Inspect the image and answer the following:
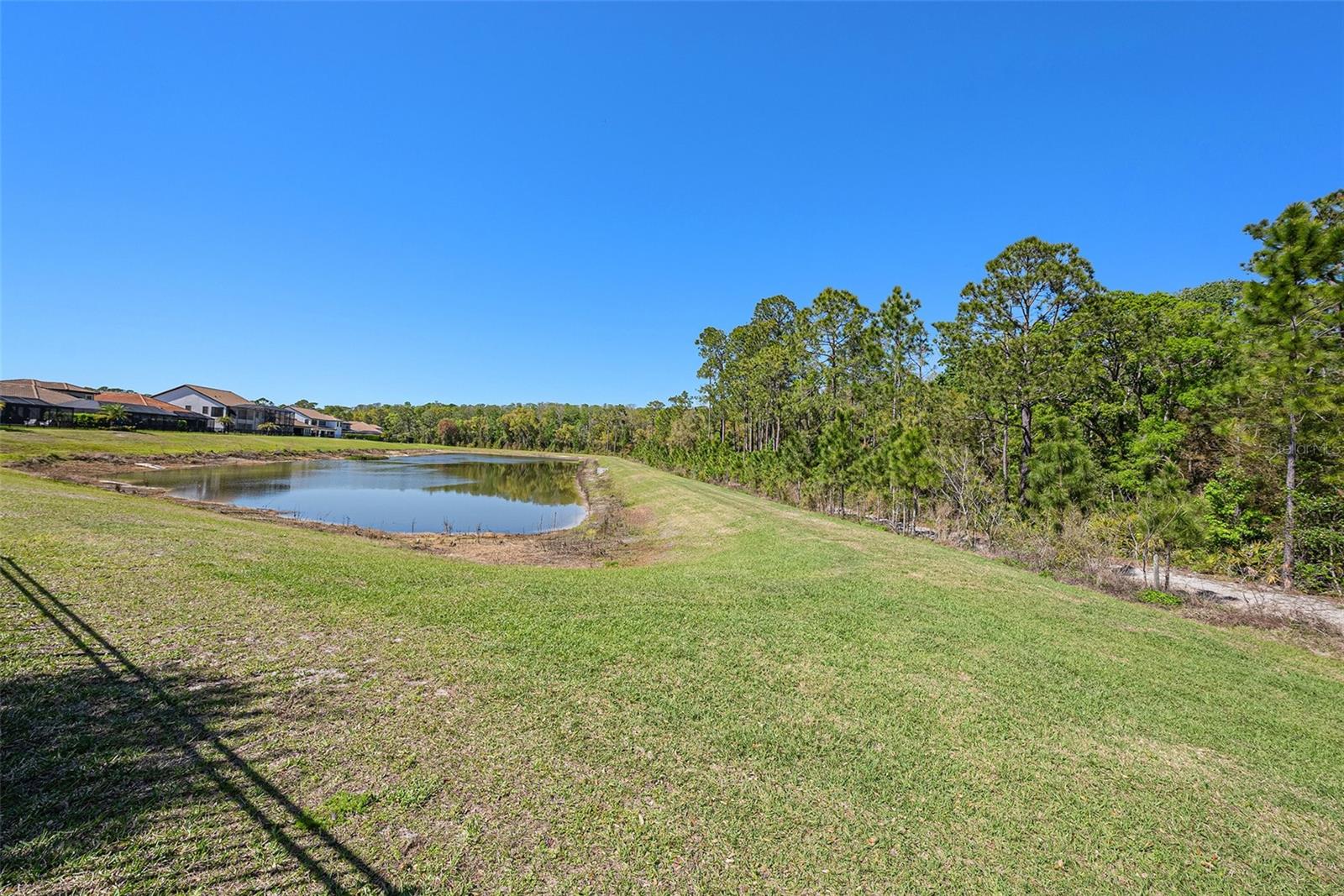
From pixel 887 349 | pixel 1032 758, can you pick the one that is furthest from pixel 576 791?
pixel 887 349

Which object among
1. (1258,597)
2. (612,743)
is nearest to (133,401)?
(612,743)

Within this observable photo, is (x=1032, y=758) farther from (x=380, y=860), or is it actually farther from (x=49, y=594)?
(x=49, y=594)

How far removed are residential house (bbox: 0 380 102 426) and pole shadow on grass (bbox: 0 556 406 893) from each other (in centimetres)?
6694

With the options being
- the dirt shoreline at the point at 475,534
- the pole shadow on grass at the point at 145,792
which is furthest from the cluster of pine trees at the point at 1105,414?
the pole shadow on grass at the point at 145,792

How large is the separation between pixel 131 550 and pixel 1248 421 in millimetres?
24664

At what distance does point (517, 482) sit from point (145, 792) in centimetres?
4212

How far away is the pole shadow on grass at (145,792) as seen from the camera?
2.51 m

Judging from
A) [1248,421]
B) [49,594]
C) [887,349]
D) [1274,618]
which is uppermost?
[887,349]

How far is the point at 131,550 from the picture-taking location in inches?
298

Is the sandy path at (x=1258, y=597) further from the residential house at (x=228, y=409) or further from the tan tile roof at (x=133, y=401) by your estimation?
the residential house at (x=228, y=409)

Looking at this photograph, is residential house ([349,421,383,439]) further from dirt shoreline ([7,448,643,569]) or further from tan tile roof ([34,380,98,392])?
dirt shoreline ([7,448,643,569])

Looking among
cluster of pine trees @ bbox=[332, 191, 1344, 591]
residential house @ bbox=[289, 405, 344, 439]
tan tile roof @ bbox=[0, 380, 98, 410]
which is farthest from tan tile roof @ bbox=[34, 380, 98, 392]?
cluster of pine trees @ bbox=[332, 191, 1344, 591]

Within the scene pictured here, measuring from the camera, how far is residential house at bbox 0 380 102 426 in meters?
45.8

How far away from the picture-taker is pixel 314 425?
9188cm
